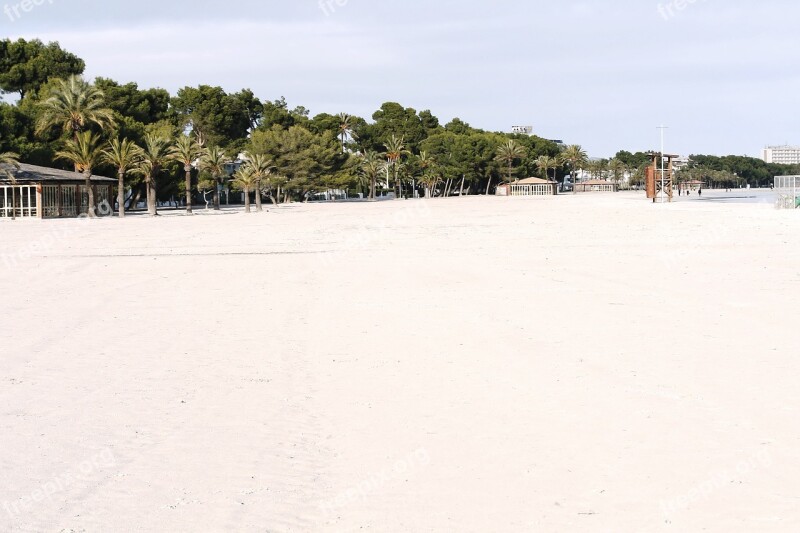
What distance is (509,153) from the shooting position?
389 feet

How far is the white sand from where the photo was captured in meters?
5.23

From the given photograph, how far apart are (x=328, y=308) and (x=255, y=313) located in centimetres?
115

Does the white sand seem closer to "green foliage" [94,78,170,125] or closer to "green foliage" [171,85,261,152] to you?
"green foliage" [94,78,170,125]

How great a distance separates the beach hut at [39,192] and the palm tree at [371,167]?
47.6 meters

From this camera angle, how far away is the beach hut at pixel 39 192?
173 ft

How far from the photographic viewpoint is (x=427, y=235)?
31.0 meters

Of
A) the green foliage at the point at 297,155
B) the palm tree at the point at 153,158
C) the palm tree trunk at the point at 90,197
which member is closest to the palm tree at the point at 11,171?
the palm tree trunk at the point at 90,197

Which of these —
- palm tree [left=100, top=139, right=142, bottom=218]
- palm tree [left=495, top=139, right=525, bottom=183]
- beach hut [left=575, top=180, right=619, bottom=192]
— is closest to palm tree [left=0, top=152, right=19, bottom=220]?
palm tree [left=100, top=139, right=142, bottom=218]

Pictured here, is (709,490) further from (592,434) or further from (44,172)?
(44,172)

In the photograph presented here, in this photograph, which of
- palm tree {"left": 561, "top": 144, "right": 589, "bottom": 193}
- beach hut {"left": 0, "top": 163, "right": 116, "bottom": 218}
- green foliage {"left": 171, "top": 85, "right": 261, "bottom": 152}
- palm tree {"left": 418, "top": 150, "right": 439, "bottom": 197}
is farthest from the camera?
palm tree {"left": 561, "top": 144, "right": 589, "bottom": 193}

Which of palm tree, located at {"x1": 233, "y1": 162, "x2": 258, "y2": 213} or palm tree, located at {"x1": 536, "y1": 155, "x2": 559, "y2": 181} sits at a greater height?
palm tree, located at {"x1": 536, "y1": 155, "x2": 559, "y2": 181}

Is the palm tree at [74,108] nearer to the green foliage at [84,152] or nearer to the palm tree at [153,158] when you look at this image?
the green foliage at [84,152]

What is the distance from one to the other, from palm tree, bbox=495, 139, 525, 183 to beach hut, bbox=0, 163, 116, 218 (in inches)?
2719

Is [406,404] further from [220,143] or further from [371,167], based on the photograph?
[371,167]
